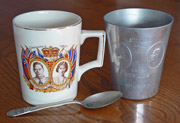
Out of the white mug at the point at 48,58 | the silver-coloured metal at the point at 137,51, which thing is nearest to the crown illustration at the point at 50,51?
the white mug at the point at 48,58

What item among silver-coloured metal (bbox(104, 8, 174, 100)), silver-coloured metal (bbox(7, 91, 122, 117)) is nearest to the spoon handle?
silver-coloured metal (bbox(7, 91, 122, 117))

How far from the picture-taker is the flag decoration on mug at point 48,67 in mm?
448

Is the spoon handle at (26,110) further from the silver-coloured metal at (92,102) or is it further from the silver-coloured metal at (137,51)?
the silver-coloured metal at (137,51)

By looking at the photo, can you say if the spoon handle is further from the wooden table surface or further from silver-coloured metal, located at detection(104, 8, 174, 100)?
silver-coloured metal, located at detection(104, 8, 174, 100)

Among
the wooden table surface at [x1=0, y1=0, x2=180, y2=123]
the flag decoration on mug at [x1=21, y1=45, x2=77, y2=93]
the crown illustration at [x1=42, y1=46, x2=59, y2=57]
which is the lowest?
the wooden table surface at [x1=0, y1=0, x2=180, y2=123]

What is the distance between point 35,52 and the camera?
1.46ft

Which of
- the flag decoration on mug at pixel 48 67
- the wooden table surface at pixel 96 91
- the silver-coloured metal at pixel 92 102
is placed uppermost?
the flag decoration on mug at pixel 48 67

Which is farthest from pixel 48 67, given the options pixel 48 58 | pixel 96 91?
pixel 96 91

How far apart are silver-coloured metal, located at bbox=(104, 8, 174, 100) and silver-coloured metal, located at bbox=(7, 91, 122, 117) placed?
0.07 feet

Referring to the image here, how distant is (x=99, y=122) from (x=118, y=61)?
11 cm

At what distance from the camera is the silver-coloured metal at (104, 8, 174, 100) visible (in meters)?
0.46

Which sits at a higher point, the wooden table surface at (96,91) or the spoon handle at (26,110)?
the spoon handle at (26,110)

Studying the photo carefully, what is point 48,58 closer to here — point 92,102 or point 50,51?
point 50,51

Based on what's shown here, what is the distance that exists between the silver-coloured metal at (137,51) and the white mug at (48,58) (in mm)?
40
